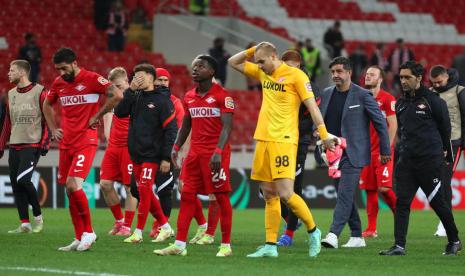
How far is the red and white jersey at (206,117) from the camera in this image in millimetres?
12516

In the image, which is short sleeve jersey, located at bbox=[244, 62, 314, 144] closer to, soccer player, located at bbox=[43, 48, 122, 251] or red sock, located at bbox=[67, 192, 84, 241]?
soccer player, located at bbox=[43, 48, 122, 251]

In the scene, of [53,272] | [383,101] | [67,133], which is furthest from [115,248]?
[383,101]

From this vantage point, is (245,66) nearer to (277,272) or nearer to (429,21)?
(277,272)

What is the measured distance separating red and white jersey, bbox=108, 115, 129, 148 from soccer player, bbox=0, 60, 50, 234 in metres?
1.21

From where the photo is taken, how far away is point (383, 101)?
15852 mm

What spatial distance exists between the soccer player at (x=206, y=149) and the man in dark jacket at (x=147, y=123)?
1051mm

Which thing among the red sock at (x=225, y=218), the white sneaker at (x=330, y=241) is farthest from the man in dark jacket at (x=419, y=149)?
the red sock at (x=225, y=218)

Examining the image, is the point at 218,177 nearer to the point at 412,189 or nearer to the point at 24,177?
the point at 412,189

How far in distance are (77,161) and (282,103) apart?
99.3 inches

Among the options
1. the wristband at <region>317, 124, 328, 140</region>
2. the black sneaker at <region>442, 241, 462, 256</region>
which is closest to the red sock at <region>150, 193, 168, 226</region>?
the wristband at <region>317, 124, 328, 140</region>

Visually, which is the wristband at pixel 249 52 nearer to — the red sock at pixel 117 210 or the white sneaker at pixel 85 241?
the white sneaker at pixel 85 241

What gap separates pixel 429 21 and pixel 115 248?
26.9 metres

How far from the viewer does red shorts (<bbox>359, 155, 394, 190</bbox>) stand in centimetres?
1596

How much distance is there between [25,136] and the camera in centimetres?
1619
